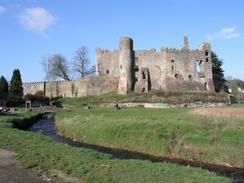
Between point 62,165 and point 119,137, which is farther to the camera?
point 119,137

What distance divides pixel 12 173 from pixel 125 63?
176 feet

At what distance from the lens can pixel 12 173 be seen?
14.8 meters

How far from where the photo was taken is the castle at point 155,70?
6694cm

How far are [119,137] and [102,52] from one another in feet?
162

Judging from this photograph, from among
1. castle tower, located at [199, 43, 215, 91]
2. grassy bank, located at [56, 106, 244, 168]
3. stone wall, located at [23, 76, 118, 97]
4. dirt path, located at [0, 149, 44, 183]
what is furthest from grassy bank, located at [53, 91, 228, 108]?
dirt path, located at [0, 149, 44, 183]

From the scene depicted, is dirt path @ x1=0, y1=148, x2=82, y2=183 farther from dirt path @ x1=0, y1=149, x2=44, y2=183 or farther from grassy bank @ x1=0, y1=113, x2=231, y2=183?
grassy bank @ x1=0, y1=113, x2=231, y2=183

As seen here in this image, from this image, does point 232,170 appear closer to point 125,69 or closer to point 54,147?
point 54,147

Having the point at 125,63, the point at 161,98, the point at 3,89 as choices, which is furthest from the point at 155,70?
the point at 3,89

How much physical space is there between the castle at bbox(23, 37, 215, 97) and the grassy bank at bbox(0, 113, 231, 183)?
47749mm

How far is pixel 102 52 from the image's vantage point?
73125mm

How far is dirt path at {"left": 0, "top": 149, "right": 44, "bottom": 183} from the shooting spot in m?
13.8

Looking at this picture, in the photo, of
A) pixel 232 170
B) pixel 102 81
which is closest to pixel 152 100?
pixel 102 81

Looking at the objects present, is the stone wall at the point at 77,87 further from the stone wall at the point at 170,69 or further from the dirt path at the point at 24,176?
the dirt path at the point at 24,176

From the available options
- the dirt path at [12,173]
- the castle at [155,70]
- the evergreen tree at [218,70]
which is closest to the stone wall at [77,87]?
the castle at [155,70]
